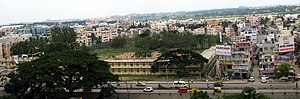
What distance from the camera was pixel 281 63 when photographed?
27.3 meters

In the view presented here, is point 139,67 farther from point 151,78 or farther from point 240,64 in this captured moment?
point 240,64

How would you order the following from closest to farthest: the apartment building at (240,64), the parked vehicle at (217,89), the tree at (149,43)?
the parked vehicle at (217,89), the apartment building at (240,64), the tree at (149,43)

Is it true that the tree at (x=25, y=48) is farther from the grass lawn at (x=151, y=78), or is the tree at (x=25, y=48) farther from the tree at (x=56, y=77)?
the tree at (x=56, y=77)

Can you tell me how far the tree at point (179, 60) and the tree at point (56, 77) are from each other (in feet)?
23.8

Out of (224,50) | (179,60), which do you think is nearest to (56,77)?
(179,60)

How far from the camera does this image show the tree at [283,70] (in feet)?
82.2

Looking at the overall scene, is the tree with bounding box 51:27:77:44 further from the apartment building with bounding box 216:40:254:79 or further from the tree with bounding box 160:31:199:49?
the apartment building with bounding box 216:40:254:79

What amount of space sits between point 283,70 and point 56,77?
14.2m

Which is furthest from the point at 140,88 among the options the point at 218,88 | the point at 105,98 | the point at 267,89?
the point at 267,89

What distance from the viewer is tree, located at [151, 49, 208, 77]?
27.8m

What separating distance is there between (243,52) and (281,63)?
268cm

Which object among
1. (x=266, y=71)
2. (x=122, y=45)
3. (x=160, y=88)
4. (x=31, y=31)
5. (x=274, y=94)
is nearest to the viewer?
(x=274, y=94)

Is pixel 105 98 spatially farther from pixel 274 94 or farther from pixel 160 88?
pixel 274 94

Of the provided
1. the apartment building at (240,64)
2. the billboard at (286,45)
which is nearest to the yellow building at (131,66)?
the apartment building at (240,64)
